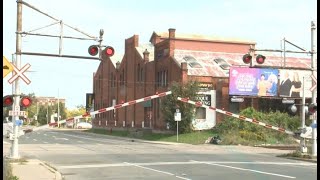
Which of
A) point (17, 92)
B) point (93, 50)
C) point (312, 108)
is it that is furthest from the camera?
point (312, 108)

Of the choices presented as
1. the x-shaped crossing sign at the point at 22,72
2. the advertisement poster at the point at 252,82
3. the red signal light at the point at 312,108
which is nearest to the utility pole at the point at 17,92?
the x-shaped crossing sign at the point at 22,72

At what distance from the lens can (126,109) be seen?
222 feet

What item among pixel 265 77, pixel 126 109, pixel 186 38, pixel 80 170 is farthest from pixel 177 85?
pixel 80 170

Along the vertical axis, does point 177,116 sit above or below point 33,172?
above

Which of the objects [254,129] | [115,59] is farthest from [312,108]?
[115,59]

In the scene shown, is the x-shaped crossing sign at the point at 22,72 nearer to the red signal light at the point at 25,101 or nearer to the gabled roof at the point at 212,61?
the red signal light at the point at 25,101

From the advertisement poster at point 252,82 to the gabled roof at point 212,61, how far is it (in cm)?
310

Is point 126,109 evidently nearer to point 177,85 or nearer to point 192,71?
point 192,71

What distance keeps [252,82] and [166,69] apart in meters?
9.53

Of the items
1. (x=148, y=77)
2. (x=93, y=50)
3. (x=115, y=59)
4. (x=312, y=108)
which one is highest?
(x=115, y=59)

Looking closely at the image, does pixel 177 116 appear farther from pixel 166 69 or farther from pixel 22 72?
pixel 22 72

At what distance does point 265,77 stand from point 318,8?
133 feet

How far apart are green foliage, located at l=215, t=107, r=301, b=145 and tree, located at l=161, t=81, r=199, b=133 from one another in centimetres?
290

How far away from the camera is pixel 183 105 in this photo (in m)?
46.4
